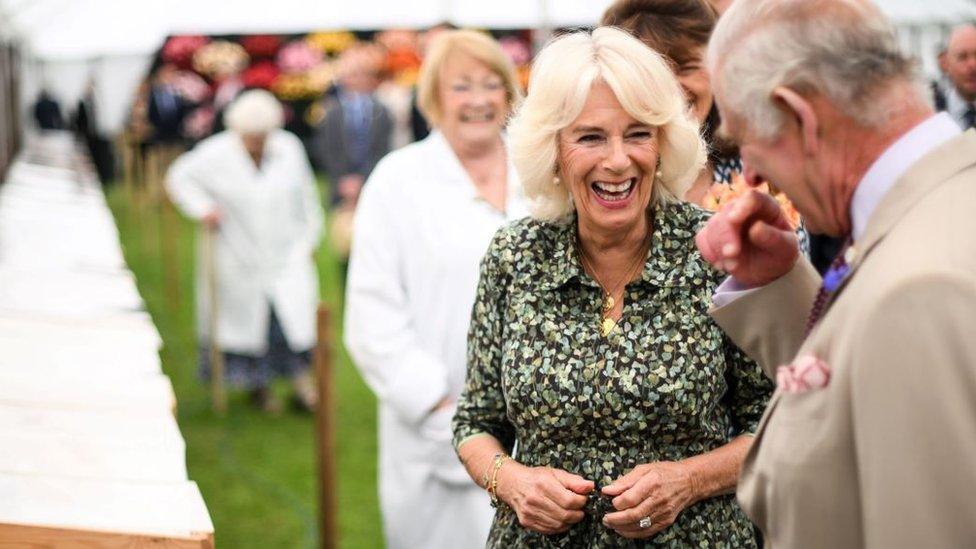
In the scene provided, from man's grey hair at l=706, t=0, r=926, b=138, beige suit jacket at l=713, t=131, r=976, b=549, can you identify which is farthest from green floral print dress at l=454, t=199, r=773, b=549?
man's grey hair at l=706, t=0, r=926, b=138

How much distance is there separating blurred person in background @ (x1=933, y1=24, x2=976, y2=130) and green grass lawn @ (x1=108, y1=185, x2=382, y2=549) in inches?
128

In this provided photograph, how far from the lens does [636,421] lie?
253 cm

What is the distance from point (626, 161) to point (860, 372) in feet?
3.69

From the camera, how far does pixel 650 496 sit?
2.49 m

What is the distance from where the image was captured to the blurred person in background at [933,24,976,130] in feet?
17.5

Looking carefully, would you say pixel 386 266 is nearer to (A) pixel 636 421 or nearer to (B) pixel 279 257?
(A) pixel 636 421

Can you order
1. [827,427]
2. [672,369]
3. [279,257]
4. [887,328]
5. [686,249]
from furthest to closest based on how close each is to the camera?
[279,257] < [686,249] < [672,369] < [827,427] < [887,328]

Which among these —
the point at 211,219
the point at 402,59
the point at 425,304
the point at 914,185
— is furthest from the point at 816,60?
the point at 402,59

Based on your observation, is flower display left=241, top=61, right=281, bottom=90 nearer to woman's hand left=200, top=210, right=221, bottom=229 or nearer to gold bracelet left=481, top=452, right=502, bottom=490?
woman's hand left=200, top=210, right=221, bottom=229

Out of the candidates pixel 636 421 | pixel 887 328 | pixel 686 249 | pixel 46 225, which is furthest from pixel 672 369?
pixel 46 225

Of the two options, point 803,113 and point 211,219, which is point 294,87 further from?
point 803,113

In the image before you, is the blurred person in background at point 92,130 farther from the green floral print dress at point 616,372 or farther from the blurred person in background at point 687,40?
the green floral print dress at point 616,372

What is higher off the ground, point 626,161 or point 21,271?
point 626,161

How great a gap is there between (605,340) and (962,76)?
135 inches
